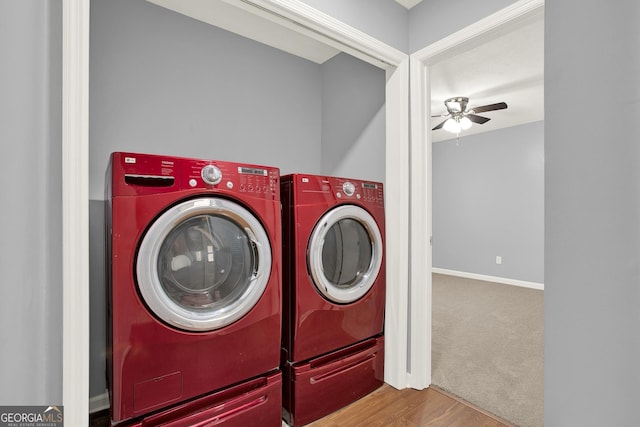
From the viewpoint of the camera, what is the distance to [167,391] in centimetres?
112

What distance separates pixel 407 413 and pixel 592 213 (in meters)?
1.79

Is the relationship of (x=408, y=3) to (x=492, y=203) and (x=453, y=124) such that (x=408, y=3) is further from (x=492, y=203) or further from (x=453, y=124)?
(x=492, y=203)

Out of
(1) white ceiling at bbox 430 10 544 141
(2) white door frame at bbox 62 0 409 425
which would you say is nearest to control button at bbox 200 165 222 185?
(2) white door frame at bbox 62 0 409 425

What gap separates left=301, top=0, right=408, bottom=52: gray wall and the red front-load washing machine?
89 centimetres

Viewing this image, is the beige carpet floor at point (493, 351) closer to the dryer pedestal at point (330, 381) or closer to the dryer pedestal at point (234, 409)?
the dryer pedestal at point (330, 381)

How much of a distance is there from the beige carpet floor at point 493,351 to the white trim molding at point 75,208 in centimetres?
175

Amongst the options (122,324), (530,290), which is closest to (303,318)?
(122,324)

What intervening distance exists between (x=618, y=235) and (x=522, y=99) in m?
4.19

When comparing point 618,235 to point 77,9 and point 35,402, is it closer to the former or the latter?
point 35,402

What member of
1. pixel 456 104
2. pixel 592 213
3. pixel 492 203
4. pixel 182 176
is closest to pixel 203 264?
pixel 182 176

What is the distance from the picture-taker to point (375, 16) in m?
1.70

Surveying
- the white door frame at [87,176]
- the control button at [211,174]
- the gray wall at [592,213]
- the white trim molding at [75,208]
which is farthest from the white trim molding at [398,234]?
the gray wall at [592,213]

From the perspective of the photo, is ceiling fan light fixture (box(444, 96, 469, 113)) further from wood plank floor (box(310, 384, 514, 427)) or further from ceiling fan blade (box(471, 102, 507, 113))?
wood plank floor (box(310, 384, 514, 427))

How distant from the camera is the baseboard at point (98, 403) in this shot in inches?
60.6
